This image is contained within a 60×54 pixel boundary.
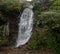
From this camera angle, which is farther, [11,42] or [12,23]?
[12,23]

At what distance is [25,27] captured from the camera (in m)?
17.3

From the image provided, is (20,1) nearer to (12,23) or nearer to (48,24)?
(12,23)

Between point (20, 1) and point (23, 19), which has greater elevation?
point (20, 1)

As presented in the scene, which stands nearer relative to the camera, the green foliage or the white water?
the green foliage

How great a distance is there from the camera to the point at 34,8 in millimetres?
18359

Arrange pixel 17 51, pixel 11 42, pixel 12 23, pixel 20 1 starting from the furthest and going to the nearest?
pixel 20 1 < pixel 12 23 < pixel 11 42 < pixel 17 51

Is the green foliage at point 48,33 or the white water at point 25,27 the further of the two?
the white water at point 25,27

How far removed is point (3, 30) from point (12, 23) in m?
1.15

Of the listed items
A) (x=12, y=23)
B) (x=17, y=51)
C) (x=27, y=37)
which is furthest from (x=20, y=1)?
(x=17, y=51)

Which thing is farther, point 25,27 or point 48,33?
point 25,27

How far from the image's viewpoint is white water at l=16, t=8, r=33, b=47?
54.1 ft

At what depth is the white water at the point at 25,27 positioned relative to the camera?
54.1ft

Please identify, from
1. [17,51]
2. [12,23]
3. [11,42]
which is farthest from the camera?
[12,23]

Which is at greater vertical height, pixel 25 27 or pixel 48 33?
pixel 25 27
